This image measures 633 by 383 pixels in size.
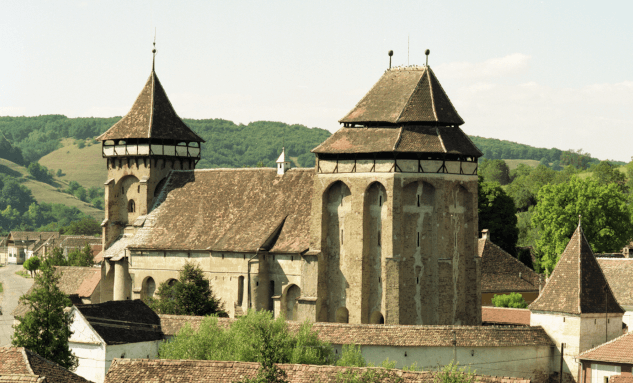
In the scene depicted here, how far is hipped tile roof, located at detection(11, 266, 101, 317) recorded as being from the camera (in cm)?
7219

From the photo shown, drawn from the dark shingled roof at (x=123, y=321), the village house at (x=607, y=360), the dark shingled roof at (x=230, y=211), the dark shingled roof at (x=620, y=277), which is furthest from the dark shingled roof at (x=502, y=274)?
the dark shingled roof at (x=123, y=321)

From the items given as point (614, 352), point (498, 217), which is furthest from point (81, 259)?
point (614, 352)

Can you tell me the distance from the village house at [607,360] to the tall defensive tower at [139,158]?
33642 mm

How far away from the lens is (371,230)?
57.1 m

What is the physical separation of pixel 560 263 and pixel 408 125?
39.4ft

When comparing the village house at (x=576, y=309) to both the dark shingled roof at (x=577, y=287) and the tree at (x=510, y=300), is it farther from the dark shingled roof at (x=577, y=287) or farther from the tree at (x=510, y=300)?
the tree at (x=510, y=300)

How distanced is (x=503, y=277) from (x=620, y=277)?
35.9 ft

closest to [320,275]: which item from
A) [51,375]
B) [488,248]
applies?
[488,248]

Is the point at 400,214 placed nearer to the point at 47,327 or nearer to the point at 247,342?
the point at 247,342

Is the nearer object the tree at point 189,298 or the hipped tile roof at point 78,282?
the tree at point 189,298

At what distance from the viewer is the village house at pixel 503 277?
70250mm

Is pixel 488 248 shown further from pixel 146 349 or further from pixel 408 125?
pixel 146 349

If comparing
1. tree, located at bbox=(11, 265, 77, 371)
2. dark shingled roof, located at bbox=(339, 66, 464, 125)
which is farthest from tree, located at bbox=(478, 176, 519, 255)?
tree, located at bbox=(11, 265, 77, 371)

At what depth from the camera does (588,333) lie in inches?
1928
